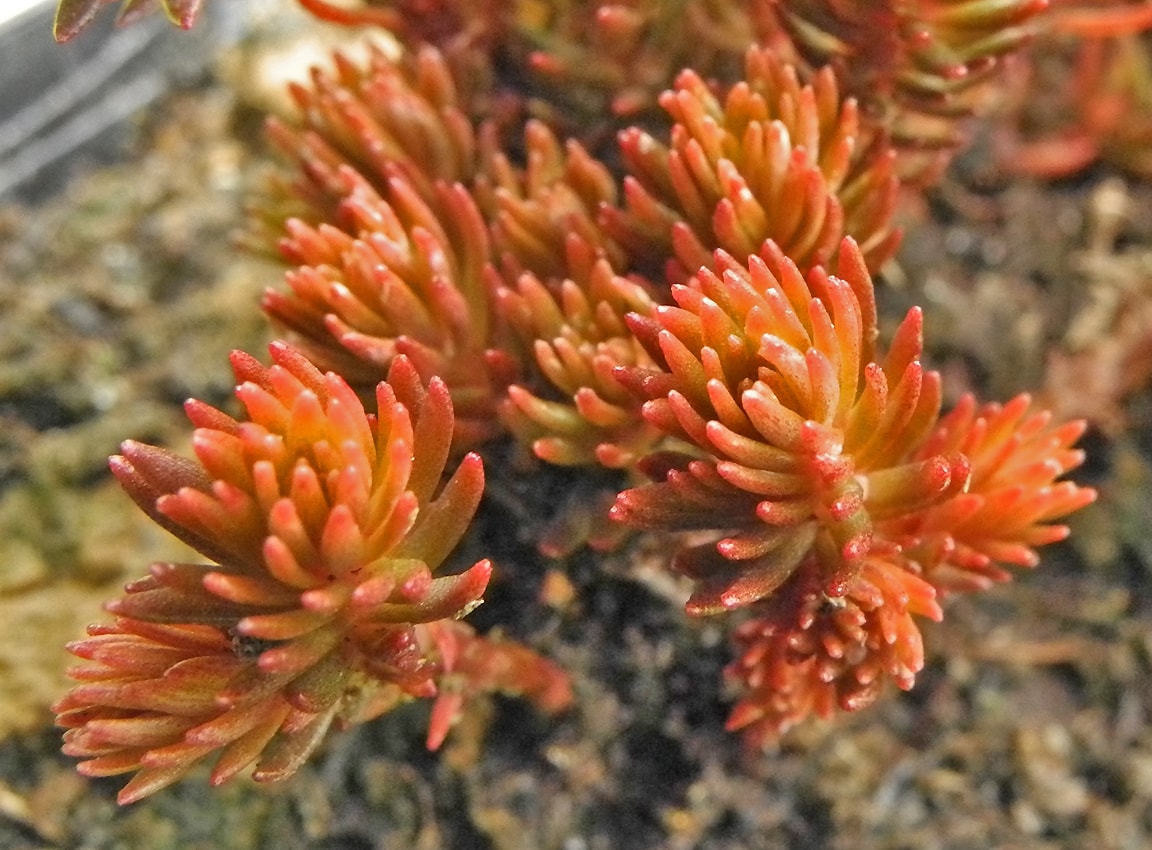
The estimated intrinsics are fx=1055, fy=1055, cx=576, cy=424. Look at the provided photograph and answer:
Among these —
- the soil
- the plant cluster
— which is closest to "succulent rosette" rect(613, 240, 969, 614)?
the plant cluster

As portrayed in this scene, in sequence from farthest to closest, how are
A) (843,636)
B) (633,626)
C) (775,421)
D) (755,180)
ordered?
(633,626) < (755,180) < (843,636) < (775,421)

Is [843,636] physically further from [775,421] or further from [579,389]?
→ [579,389]

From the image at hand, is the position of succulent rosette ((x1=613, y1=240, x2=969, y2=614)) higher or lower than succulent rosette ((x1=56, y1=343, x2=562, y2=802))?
lower

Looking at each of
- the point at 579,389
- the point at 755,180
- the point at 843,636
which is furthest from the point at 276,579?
the point at 755,180

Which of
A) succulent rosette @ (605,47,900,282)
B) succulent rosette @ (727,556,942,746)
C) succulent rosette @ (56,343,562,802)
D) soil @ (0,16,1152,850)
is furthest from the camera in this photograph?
soil @ (0,16,1152,850)

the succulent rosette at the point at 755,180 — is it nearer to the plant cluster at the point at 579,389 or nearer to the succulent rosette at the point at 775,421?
the plant cluster at the point at 579,389

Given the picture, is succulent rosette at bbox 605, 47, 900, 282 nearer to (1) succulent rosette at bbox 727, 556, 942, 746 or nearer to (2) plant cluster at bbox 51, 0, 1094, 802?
(2) plant cluster at bbox 51, 0, 1094, 802

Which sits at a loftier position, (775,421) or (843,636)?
(775,421)
